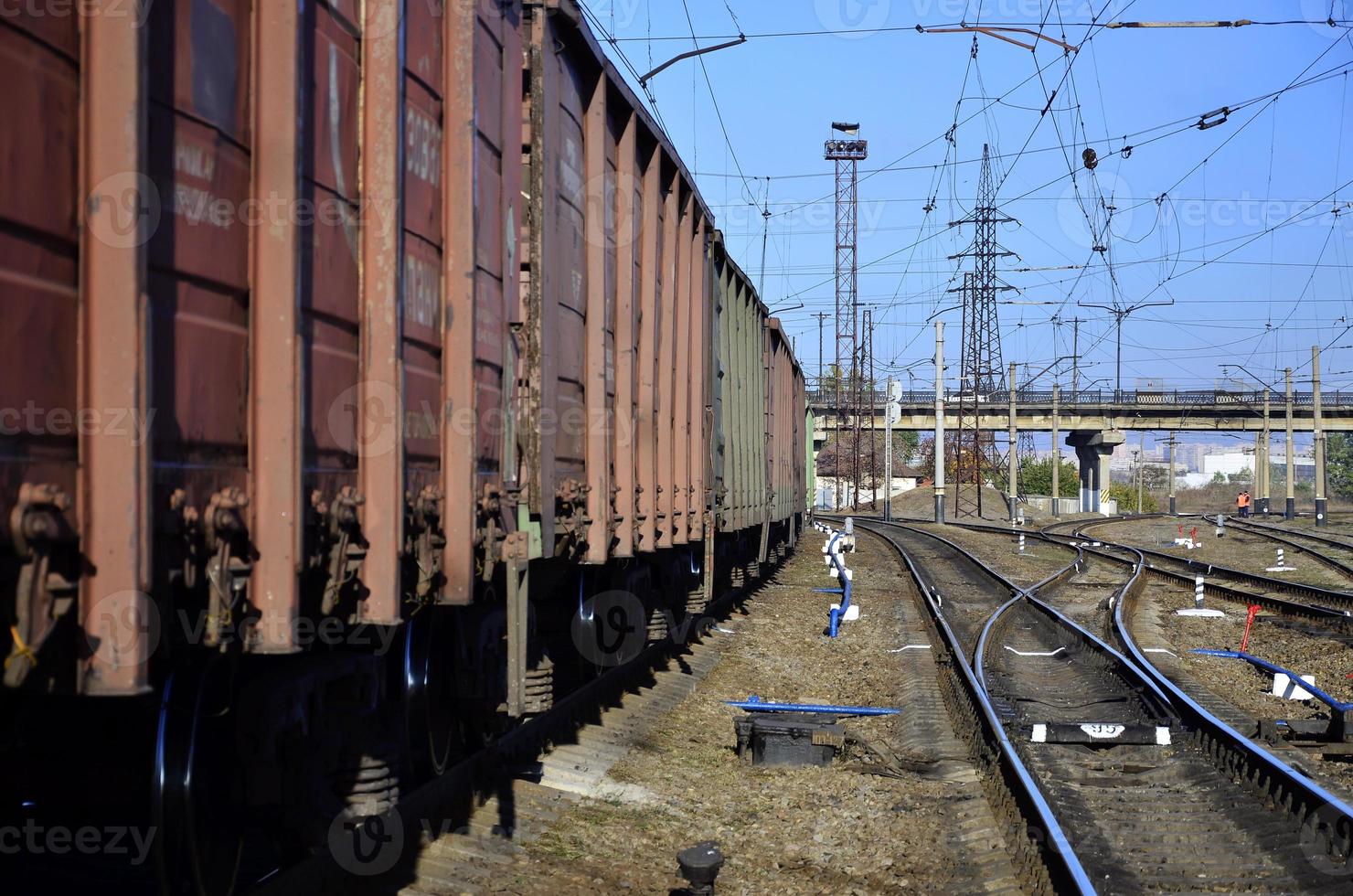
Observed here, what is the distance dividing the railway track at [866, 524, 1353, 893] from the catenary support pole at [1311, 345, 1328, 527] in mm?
47547

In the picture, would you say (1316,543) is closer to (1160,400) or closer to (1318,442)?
(1318,442)

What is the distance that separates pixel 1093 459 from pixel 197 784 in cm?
8406

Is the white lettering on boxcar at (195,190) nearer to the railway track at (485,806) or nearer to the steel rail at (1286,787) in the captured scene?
the railway track at (485,806)

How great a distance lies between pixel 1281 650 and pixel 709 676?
7.59 metres

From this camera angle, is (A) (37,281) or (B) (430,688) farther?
(B) (430,688)

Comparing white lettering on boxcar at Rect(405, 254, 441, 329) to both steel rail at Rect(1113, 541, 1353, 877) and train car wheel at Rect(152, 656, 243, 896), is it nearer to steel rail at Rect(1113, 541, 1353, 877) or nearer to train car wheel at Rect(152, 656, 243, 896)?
train car wheel at Rect(152, 656, 243, 896)

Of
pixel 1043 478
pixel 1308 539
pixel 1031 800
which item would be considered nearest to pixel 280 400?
pixel 1031 800

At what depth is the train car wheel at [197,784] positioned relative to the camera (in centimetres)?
427

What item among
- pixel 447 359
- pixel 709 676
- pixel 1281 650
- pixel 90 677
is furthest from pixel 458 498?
pixel 1281 650

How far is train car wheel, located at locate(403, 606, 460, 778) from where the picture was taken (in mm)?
6363

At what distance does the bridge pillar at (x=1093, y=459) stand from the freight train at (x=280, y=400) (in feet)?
252

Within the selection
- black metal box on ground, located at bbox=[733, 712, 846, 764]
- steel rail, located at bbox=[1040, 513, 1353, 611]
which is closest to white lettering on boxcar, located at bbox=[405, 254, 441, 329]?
black metal box on ground, located at bbox=[733, 712, 846, 764]

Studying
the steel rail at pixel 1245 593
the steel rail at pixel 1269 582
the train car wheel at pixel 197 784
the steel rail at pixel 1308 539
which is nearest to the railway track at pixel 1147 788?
the train car wheel at pixel 197 784

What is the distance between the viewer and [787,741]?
927cm
